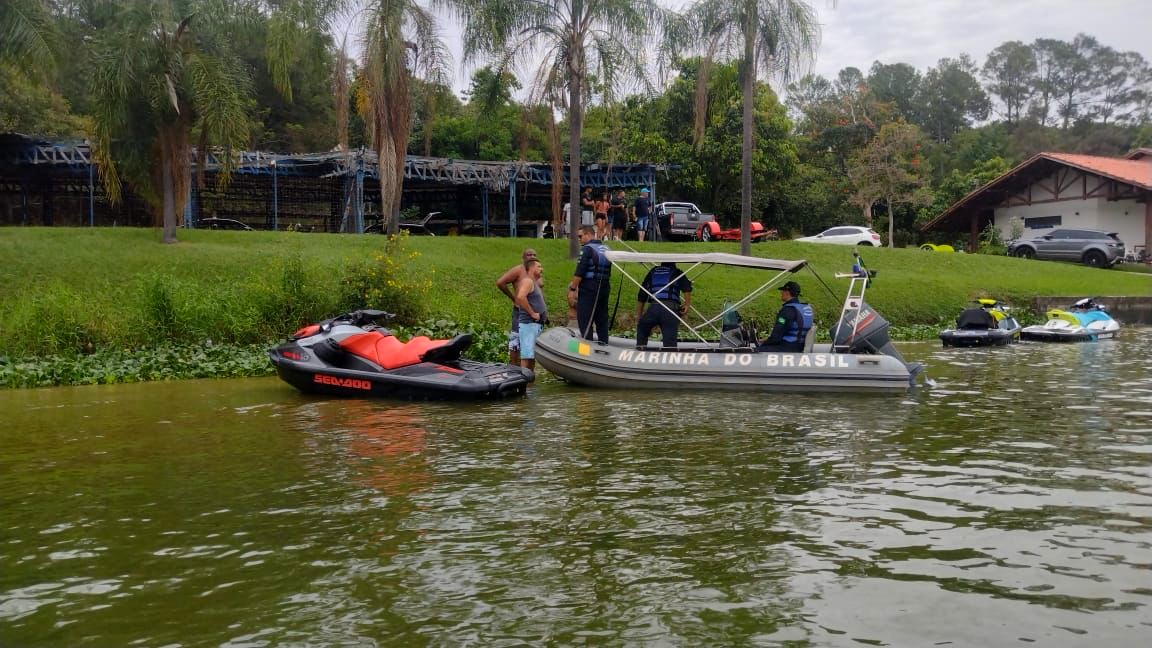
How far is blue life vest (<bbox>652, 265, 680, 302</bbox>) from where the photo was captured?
12.8 m

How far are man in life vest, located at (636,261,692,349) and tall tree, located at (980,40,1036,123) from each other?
77.3 m

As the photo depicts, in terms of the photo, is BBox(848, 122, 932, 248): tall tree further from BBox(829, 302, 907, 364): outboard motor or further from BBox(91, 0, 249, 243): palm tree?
BBox(829, 302, 907, 364): outboard motor

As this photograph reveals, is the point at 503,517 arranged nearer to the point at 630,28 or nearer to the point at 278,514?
the point at 278,514

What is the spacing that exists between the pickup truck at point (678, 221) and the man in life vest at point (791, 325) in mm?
19827

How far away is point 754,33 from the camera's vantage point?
22062mm

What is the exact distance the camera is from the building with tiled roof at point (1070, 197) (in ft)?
119

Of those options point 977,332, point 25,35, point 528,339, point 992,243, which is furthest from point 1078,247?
point 25,35

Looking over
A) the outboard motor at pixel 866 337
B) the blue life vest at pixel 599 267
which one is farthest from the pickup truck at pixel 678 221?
the outboard motor at pixel 866 337

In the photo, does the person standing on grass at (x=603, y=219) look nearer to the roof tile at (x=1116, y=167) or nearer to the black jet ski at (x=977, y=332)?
the black jet ski at (x=977, y=332)

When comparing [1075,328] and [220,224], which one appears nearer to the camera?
[1075,328]

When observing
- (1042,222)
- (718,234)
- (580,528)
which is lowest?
(580,528)

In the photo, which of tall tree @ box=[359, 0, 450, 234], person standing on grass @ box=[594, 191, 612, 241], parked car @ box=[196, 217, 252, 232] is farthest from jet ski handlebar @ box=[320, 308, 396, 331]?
parked car @ box=[196, 217, 252, 232]

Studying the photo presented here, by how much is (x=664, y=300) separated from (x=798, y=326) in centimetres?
185

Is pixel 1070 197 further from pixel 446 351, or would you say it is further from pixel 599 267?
pixel 446 351
